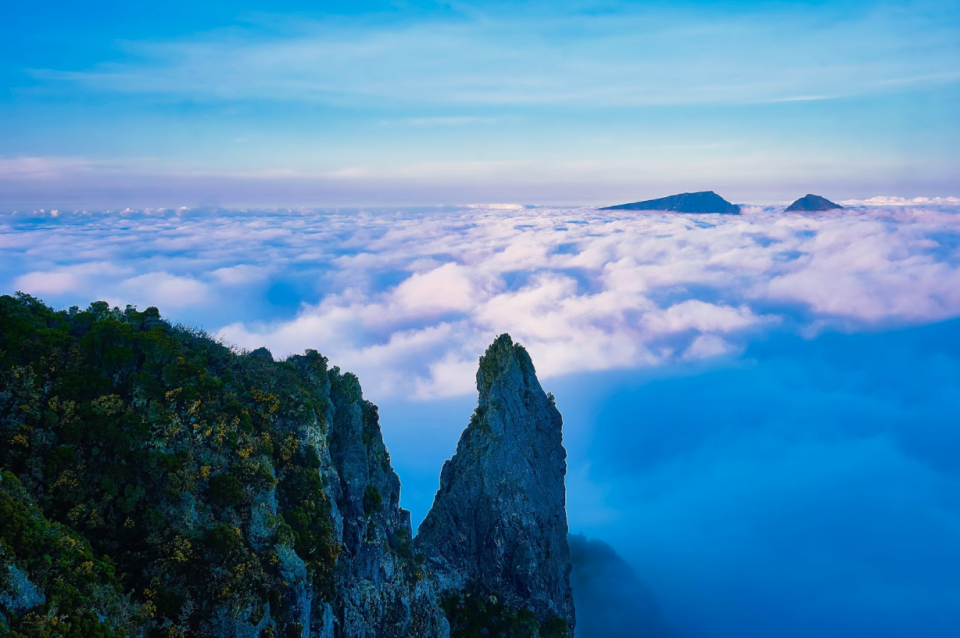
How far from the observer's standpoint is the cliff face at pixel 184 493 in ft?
66.9

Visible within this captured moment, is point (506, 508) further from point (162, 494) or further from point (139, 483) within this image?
point (139, 483)

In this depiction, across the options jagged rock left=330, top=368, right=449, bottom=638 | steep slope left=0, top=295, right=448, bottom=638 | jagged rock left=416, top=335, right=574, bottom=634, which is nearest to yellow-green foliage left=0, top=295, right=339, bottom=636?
steep slope left=0, top=295, right=448, bottom=638

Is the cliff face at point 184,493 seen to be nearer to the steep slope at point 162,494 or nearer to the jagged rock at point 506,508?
the steep slope at point 162,494

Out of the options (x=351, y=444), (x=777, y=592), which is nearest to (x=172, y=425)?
(x=351, y=444)

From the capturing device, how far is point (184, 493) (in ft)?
80.4

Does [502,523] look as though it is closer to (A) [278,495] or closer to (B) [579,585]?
(A) [278,495]

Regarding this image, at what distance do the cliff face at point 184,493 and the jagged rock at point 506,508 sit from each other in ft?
27.0

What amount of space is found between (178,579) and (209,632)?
7.74 ft

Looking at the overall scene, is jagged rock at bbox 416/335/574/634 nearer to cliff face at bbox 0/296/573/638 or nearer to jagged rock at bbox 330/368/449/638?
jagged rock at bbox 330/368/449/638

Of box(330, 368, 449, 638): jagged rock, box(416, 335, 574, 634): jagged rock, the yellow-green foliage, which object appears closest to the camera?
the yellow-green foliage

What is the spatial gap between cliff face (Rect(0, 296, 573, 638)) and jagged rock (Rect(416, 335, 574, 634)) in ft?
27.0

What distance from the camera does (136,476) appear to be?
2442 centimetres

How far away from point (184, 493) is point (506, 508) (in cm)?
2945

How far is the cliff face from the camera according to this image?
20.4m
